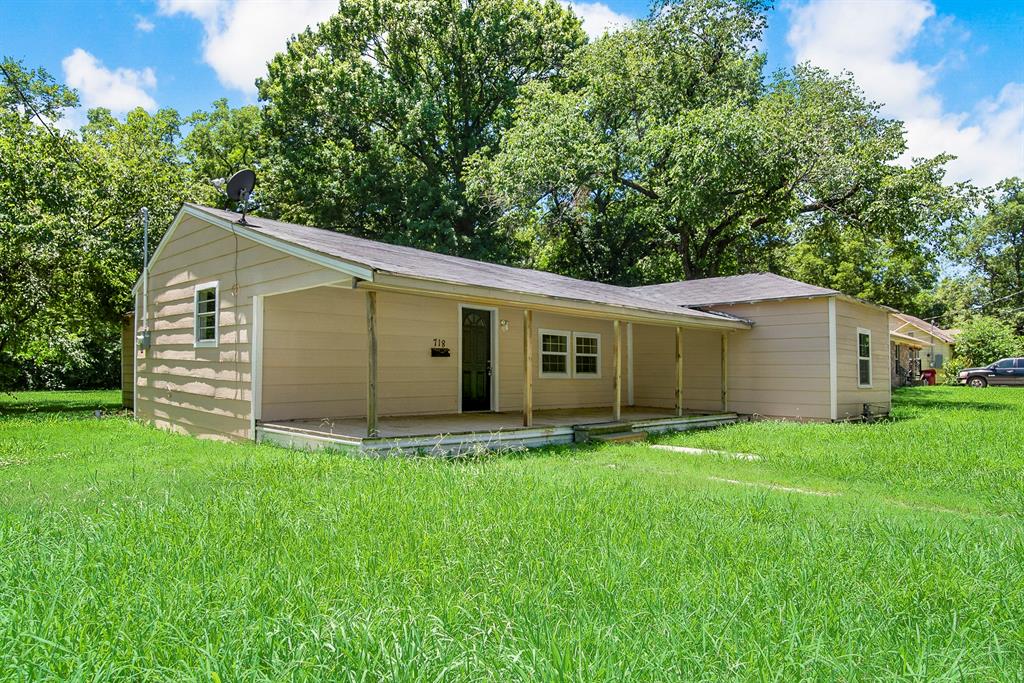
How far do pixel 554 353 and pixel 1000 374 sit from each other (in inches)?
898

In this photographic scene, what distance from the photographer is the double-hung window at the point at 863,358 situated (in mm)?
13031

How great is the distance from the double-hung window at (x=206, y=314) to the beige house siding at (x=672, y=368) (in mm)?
9142

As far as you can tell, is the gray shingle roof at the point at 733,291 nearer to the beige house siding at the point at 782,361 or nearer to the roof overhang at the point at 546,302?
the beige house siding at the point at 782,361

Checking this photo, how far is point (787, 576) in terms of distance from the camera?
306cm

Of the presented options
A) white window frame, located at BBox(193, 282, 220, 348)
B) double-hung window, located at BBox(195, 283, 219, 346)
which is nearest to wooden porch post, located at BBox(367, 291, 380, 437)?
white window frame, located at BBox(193, 282, 220, 348)

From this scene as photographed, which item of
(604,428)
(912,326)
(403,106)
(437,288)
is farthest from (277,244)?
(912,326)

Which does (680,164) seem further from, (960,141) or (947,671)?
(947,671)

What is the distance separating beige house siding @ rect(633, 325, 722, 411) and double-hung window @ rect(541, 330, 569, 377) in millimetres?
2405

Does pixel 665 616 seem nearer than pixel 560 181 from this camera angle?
Yes

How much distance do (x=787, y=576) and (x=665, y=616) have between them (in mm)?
906

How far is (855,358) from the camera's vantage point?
12.8 m

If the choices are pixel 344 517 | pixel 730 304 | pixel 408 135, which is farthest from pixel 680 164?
pixel 344 517

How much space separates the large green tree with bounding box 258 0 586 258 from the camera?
2170cm

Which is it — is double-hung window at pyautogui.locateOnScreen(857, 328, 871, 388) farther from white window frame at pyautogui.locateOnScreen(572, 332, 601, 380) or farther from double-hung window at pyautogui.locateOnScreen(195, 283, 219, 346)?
double-hung window at pyautogui.locateOnScreen(195, 283, 219, 346)
